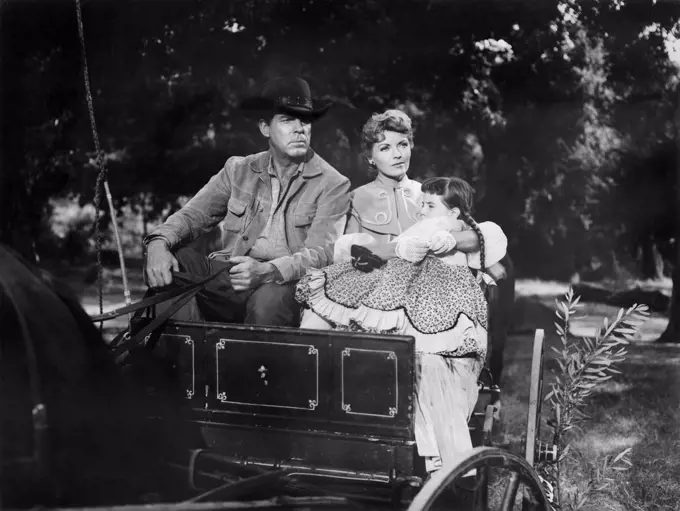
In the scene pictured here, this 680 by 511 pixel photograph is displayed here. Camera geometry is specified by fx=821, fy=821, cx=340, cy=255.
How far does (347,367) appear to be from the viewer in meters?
3.23

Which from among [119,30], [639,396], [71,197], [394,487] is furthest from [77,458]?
[639,396]

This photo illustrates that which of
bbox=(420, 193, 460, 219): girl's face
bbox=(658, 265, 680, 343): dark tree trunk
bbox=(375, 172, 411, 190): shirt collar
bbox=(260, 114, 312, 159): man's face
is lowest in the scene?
bbox=(658, 265, 680, 343): dark tree trunk

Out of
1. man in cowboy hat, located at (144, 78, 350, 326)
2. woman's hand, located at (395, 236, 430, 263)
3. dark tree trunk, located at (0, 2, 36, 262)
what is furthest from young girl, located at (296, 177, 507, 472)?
dark tree trunk, located at (0, 2, 36, 262)

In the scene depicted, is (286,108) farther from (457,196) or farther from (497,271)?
(497,271)

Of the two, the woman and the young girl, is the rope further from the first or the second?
the woman

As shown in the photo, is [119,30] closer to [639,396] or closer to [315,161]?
[315,161]

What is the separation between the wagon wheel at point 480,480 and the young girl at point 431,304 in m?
0.19

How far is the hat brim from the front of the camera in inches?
146

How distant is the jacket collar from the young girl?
0.36 m

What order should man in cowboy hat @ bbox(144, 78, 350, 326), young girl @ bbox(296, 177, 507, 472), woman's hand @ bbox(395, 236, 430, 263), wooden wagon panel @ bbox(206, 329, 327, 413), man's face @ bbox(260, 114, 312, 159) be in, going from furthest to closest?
1. man's face @ bbox(260, 114, 312, 159)
2. man in cowboy hat @ bbox(144, 78, 350, 326)
3. woman's hand @ bbox(395, 236, 430, 263)
4. young girl @ bbox(296, 177, 507, 472)
5. wooden wagon panel @ bbox(206, 329, 327, 413)

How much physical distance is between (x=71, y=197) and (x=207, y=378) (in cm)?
119

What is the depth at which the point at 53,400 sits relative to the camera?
8.11ft

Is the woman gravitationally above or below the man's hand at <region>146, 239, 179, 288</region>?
above

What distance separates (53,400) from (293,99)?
1799 mm
